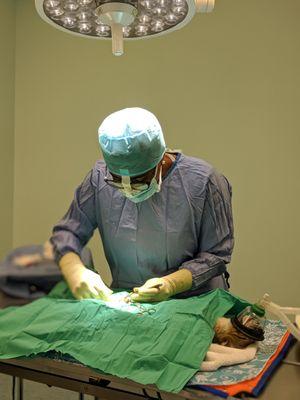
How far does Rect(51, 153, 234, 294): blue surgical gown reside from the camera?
169 cm

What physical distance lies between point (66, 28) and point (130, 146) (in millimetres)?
425

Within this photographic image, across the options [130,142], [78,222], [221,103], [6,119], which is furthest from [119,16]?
[6,119]

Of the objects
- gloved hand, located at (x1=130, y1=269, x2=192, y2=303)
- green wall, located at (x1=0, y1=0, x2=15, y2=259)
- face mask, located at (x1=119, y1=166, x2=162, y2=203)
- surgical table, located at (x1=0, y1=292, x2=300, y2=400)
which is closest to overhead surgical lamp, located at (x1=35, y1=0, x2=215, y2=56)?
face mask, located at (x1=119, y1=166, x2=162, y2=203)

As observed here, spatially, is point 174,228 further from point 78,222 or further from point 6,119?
point 6,119

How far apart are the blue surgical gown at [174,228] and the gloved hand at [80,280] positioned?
2.4 inches

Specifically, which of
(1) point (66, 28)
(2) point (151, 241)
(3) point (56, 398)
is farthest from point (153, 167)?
(3) point (56, 398)

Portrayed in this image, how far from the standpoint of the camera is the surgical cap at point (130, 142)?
4.96ft

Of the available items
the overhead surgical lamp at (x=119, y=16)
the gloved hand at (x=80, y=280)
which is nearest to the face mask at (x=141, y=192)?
the gloved hand at (x=80, y=280)

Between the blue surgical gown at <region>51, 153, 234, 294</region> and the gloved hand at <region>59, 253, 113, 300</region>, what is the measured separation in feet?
0.20

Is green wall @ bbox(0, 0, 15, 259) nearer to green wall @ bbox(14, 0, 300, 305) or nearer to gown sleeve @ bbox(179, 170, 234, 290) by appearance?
green wall @ bbox(14, 0, 300, 305)

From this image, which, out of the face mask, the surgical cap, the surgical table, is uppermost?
the surgical cap

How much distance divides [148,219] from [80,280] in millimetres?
344

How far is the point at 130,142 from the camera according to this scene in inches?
59.3

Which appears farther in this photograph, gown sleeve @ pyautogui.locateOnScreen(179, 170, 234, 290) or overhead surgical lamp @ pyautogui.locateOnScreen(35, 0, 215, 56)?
gown sleeve @ pyautogui.locateOnScreen(179, 170, 234, 290)
